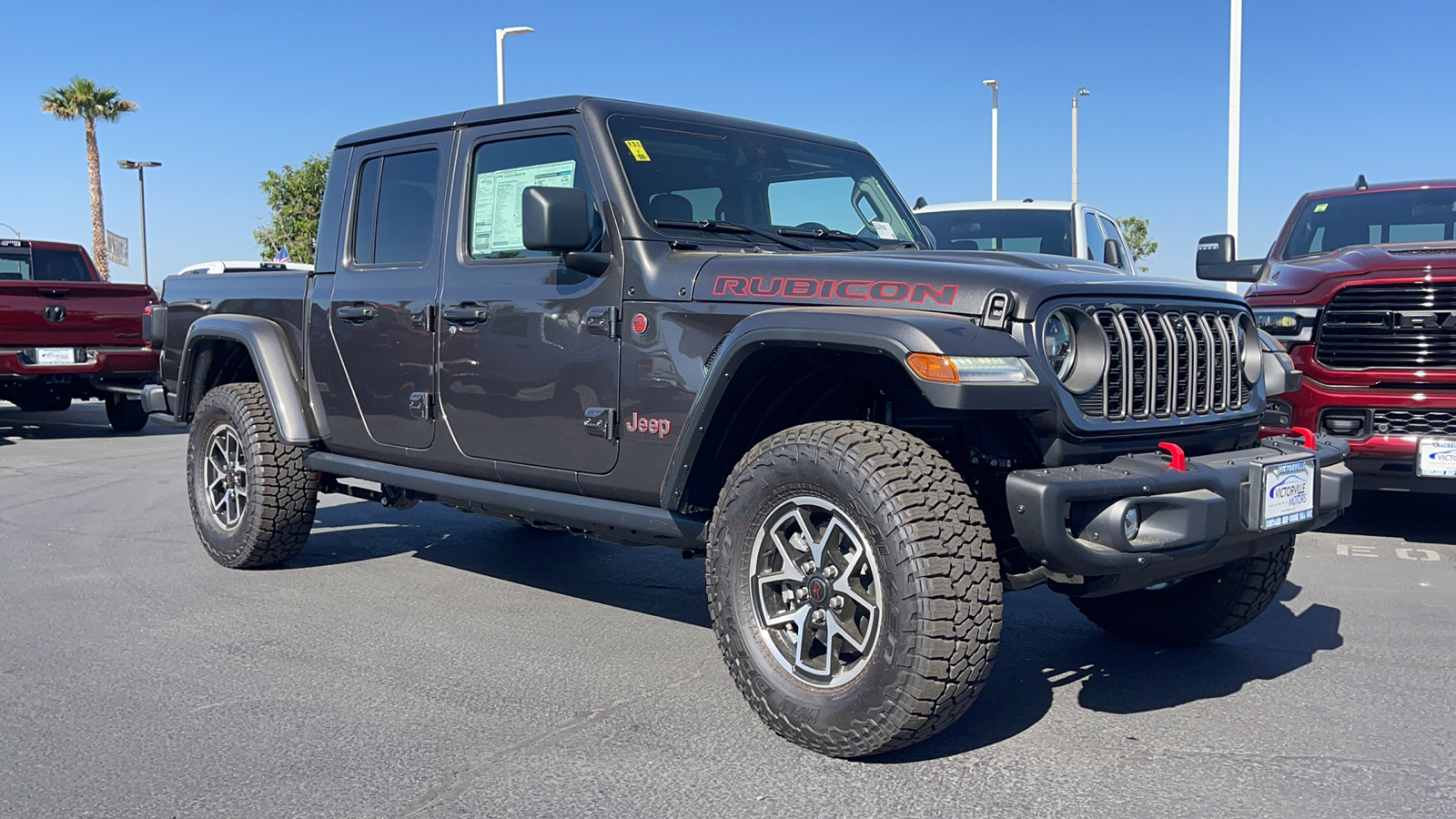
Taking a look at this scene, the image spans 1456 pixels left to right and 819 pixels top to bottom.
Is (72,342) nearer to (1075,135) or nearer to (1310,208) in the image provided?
(1310,208)

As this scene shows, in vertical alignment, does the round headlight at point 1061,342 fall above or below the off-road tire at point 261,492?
above

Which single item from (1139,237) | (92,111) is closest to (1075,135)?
(1139,237)

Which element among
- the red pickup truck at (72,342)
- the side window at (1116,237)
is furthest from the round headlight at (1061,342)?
the red pickup truck at (72,342)

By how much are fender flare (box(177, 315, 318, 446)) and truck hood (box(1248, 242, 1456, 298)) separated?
4795 mm

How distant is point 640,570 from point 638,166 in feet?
7.49

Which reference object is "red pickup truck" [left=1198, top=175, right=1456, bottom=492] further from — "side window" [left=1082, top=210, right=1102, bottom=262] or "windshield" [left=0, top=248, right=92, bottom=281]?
"windshield" [left=0, top=248, right=92, bottom=281]

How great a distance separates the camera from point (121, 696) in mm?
4008

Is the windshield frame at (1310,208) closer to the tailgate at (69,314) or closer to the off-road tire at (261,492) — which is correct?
the off-road tire at (261,492)

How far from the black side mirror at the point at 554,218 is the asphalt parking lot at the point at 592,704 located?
144cm

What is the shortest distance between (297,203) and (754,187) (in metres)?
31.7

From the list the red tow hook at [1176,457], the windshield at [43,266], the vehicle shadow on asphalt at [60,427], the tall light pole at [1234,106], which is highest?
the tall light pole at [1234,106]

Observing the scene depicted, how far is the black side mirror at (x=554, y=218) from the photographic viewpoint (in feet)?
13.1

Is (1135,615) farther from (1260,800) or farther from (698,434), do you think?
(698,434)

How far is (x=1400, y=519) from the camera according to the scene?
7418 millimetres
